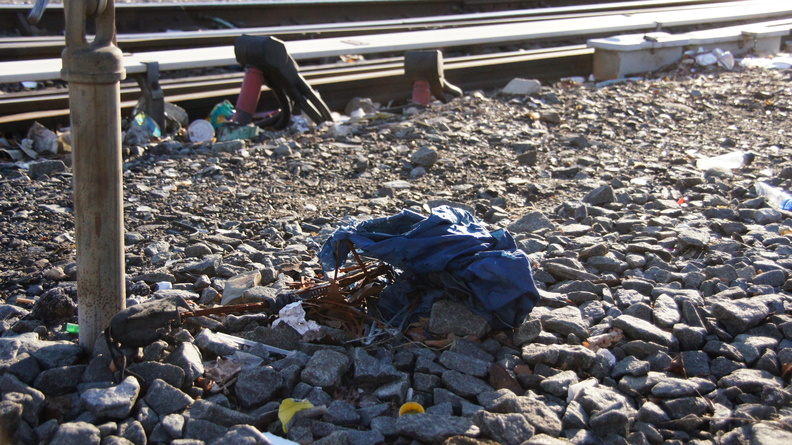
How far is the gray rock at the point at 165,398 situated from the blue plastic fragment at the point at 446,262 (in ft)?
3.25

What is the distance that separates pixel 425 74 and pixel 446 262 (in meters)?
5.50

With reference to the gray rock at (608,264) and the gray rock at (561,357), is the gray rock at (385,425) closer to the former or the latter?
the gray rock at (561,357)

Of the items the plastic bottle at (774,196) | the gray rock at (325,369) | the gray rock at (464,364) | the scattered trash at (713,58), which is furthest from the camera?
the scattered trash at (713,58)

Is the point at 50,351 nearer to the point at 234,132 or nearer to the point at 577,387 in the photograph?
the point at 577,387

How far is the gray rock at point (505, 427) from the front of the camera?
103 inches

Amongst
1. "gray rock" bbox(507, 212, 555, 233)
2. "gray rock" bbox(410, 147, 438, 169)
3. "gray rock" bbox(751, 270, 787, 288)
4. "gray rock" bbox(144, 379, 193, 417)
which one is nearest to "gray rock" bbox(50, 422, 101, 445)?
"gray rock" bbox(144, 379, 193, 417)

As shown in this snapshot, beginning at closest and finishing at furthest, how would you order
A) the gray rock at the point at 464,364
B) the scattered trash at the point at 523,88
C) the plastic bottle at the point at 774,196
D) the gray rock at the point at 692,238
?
the gray rock at the point at 464,364
the gray rock at the point at 692,238
the plastic bottle at the point at 774,196
the scattered trash at the point at 523,88

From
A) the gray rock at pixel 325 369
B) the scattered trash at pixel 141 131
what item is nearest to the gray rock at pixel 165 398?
the gray rock at pixel 325 369

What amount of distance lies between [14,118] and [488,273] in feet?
16.5

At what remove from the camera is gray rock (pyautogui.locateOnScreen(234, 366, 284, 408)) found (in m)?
2.85

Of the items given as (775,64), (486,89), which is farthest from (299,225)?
(775,64)

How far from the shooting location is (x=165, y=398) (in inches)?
108

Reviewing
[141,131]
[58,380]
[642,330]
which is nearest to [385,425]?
[58,380]

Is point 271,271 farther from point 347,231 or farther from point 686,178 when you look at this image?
point 686,178
